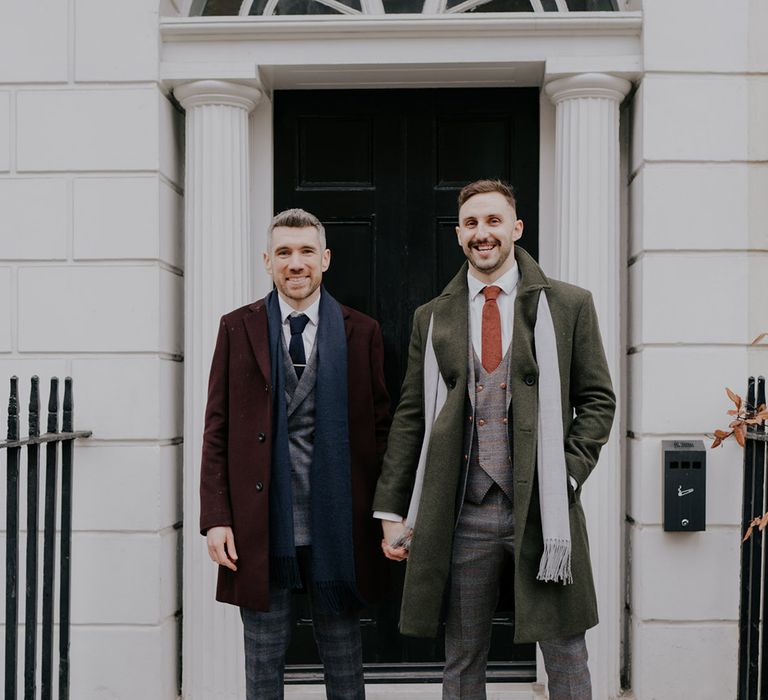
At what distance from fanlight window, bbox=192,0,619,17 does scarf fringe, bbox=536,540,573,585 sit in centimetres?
285

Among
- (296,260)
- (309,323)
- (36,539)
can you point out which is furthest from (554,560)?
(36,539)

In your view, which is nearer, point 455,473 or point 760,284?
point 455,473

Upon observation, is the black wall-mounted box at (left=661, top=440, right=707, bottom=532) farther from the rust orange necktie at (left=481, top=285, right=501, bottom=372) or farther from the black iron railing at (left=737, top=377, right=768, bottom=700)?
the rust orange necktie at (left=481, top=285, right=501, bottom=372)

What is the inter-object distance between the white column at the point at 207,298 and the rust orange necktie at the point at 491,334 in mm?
1569

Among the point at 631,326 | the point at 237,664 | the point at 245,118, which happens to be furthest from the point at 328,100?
the point at 237,664

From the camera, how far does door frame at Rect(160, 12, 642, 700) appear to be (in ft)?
13.3

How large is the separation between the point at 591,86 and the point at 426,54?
2.61 ft

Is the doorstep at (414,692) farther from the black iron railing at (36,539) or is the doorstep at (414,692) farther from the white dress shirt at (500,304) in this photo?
the white dress shirt at (500,304)

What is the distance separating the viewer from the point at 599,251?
4047 millimetres

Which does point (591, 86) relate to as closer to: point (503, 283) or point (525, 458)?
point (503, 283)

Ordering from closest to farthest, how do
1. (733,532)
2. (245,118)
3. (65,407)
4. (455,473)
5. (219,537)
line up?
(455,473)
(219,537)
(65,407)
(733,532)
(245,118)

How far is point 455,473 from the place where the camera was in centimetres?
288

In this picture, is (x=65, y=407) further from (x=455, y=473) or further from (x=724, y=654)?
(x=724, y=654)

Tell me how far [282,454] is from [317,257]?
717 millimetres
